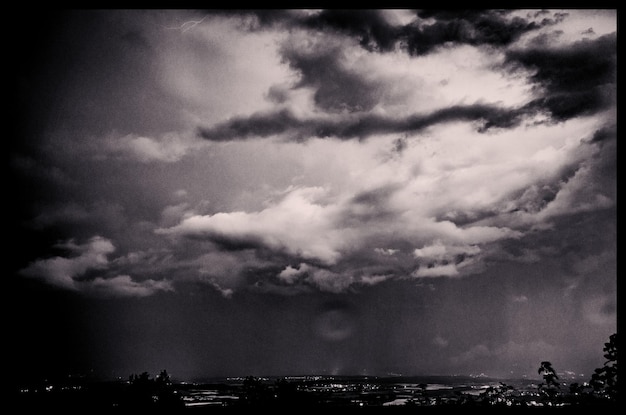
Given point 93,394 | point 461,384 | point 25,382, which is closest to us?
point 93,394

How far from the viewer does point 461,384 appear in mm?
4082

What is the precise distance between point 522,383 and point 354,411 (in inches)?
67.6

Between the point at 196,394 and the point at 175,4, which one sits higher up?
the point at 175,4

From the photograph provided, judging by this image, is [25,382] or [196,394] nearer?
[196,394]

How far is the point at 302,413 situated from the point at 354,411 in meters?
0.38

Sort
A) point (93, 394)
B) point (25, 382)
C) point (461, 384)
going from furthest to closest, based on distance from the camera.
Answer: point (461, 384) < point (25, 382) < point (93, 394)

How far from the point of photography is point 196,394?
337cm
